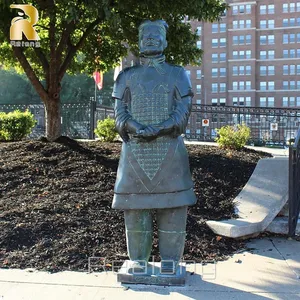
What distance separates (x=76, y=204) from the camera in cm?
575

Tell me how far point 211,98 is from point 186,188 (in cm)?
7278

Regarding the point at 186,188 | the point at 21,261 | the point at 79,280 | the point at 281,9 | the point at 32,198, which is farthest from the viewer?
the point at 281,9

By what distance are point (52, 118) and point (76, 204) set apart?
4071mm

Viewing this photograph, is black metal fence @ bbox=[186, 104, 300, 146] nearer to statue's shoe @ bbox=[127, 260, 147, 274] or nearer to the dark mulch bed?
the dark mulch bed

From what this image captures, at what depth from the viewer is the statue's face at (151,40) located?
11.6 feet

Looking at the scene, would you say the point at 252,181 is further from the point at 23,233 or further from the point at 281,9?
the point at 281,9

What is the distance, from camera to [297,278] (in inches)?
154

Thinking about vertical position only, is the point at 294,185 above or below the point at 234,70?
below

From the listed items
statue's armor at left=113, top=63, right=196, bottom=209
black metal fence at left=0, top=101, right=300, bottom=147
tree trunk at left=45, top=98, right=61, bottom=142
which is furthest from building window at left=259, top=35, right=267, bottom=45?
statue's armor at left=113, top=63, right=196, bottom=209

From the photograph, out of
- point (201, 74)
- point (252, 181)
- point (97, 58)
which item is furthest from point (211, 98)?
point (252, 181)

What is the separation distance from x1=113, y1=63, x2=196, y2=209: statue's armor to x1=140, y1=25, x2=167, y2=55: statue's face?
0.18 meters

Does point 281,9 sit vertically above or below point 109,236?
above

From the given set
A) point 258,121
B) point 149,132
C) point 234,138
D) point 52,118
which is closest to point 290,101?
point 258,121

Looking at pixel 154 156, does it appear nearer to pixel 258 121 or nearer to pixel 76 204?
pixel 76 204
